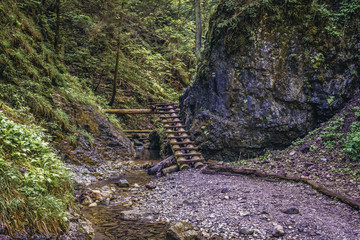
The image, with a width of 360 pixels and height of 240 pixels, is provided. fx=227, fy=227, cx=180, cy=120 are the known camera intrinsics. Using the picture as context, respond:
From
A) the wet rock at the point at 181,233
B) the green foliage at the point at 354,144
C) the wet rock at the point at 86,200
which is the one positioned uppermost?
the green foliage at the point at 354,144

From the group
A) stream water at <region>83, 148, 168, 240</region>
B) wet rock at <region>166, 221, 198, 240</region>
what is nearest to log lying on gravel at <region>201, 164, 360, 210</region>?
wet rock at <region>166, 221, 198, 240</region>

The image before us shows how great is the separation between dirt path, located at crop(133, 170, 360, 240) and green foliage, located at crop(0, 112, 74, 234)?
7.37 feet

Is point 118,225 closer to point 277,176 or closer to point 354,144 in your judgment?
point 277,176

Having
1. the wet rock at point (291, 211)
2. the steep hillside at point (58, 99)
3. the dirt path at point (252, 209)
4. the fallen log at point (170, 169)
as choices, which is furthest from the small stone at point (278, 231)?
the fallen log at point (170, 169)

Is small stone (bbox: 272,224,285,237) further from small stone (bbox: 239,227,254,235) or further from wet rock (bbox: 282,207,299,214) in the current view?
wet rock (bbox: 282,207,299,214)

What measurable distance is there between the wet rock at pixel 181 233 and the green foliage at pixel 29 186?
172 centimetres

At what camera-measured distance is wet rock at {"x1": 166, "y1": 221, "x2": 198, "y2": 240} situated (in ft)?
12.4

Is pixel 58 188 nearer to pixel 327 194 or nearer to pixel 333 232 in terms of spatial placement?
pixel 333 232

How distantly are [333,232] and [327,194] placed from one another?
148 centimetres

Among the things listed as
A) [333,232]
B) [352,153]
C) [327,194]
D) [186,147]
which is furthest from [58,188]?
[352,153]

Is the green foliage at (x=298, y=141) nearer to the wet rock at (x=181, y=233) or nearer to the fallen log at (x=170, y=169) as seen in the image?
the fallen log at (x=170, y=169)

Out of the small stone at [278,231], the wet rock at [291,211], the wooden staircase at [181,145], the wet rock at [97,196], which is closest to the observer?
the small stone at [278,231]

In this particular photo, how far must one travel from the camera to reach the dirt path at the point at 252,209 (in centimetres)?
383

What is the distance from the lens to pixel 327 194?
4945mm
